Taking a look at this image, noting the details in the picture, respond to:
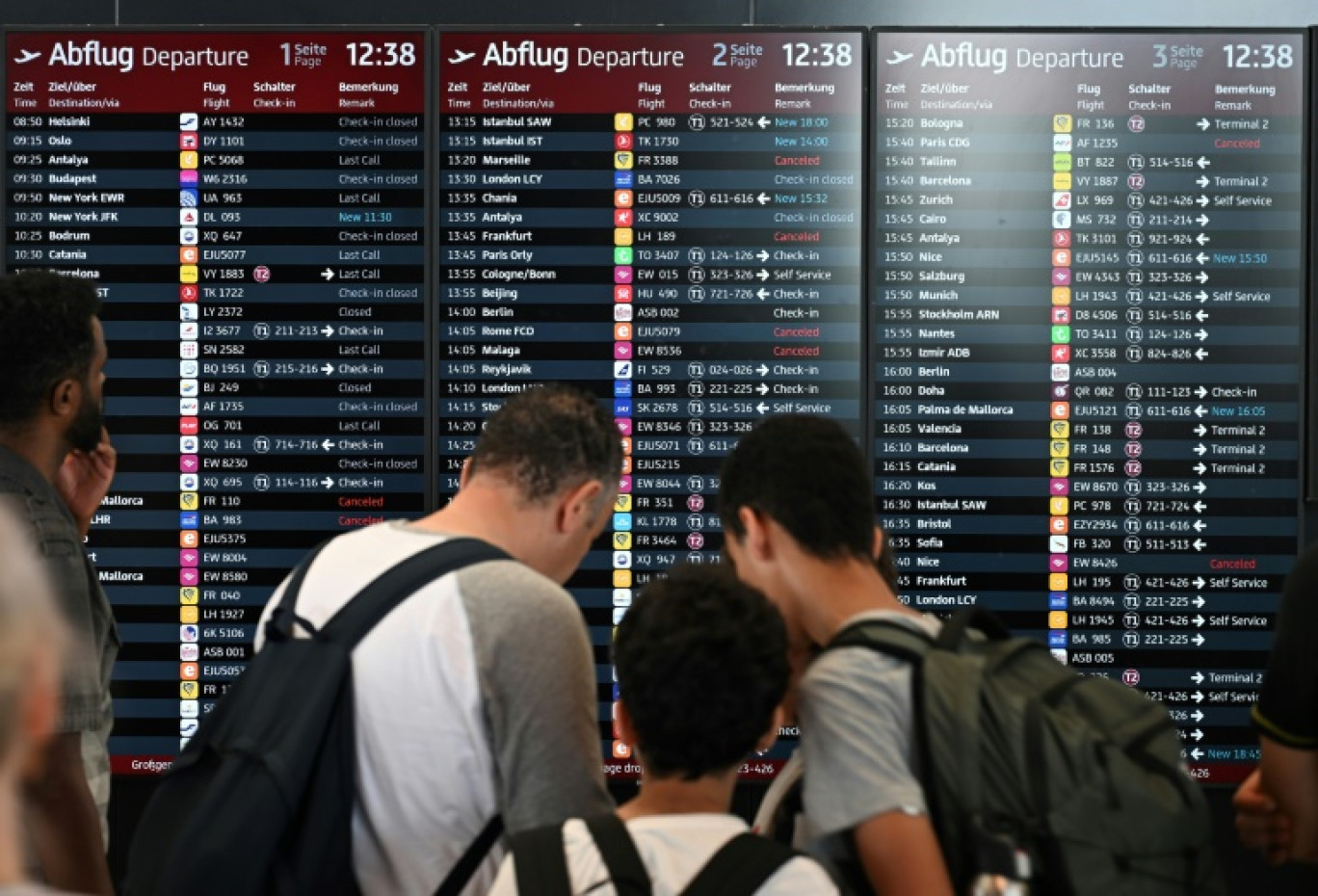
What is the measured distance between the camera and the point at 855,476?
2094 millimetres

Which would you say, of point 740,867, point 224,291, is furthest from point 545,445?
point 224,291

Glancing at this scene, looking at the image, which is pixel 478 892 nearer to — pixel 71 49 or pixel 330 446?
pixel 330 446

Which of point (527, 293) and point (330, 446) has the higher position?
point (527, 293)

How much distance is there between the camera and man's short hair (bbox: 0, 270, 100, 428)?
2.55 metres

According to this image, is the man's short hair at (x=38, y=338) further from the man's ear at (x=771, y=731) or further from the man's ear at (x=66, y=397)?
the man's ear at (x=771, y=731)

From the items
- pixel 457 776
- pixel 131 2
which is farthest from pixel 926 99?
pixel 457 776

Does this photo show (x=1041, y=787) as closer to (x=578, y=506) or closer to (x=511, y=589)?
(x=511, y=589)

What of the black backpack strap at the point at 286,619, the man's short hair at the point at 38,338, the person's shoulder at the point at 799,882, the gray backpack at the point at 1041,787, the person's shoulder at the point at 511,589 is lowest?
the person's shoulder at the point at 799,882

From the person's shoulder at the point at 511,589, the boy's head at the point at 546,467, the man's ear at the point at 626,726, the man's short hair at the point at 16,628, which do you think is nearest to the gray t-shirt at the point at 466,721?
the person's shoulder at the point at 511,589

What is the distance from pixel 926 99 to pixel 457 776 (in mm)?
2260

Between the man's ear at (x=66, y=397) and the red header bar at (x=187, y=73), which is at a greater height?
the red header bar at (x=187, y=73)

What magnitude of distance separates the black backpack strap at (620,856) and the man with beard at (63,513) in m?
1.01

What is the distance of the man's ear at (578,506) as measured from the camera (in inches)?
92.4

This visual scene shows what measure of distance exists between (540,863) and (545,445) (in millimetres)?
739
